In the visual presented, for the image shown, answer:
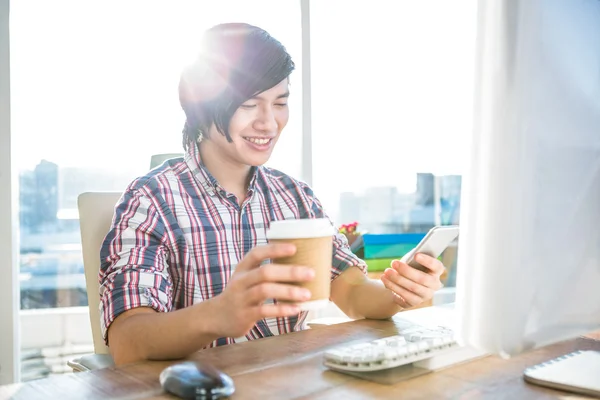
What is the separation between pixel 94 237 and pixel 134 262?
1.10 feet

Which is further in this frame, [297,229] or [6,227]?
[6,227]

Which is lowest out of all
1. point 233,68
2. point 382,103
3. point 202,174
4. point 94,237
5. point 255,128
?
point 94,237

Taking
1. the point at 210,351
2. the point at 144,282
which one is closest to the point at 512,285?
the point at 210,351

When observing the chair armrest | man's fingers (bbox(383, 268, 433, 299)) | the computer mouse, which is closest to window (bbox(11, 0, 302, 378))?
the chair armrest

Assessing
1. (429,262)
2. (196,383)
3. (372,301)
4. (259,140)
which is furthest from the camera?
(259,140)

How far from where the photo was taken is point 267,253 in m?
0.76

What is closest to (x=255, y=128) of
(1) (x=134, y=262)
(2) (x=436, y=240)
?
(1) (x=134, y=262)

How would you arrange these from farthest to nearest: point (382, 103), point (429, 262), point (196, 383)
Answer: point (382, 103)
point (429, 262)
point (196, 383)

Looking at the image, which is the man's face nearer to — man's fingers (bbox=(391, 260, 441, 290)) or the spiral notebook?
man's fingers (bbox=(391, 260, 441, 290))

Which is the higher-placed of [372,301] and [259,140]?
[259,140]

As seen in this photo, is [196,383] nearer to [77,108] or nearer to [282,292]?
[282,292]

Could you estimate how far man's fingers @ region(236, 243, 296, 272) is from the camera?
2.42ft

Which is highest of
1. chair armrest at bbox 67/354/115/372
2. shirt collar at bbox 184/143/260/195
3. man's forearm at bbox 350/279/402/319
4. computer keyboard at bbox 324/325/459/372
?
shirt collar at bbox 184/143/260/195

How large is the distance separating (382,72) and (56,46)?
180cm
